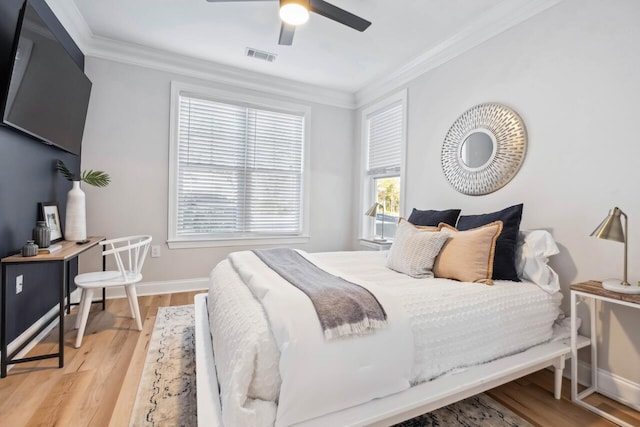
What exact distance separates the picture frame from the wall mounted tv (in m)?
0.51

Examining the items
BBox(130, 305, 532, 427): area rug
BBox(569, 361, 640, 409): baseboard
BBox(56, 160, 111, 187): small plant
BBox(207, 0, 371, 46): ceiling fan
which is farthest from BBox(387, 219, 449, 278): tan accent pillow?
BBox(56, 160, 111, 187): small plant

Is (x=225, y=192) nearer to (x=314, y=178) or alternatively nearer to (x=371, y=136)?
(x=314, y=178)

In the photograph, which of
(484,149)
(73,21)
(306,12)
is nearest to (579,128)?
(484,149)

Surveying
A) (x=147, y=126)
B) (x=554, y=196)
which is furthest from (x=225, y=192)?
(x=554, y=196)

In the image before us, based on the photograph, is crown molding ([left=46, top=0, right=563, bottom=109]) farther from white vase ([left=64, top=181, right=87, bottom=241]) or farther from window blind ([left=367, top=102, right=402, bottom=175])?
white vase ([left=64, top=181, right=87, bottom=241])

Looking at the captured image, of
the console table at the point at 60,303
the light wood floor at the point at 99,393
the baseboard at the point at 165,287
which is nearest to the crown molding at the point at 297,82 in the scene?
the console table at the point at 60,303

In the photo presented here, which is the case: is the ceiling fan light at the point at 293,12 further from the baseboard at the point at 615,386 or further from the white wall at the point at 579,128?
the baseboard at the point at 615,386

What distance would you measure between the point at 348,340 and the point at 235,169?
311cm

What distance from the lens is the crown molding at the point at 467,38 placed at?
235 cm

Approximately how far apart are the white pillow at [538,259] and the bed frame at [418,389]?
1.16 ft

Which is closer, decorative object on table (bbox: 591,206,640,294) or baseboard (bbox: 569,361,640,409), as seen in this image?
decorative object on table (bbox: 591,206,640,294)

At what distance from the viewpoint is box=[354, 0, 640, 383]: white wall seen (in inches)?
71.7

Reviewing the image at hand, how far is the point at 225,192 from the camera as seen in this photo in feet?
12.7

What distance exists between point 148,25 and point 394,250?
3033mm
